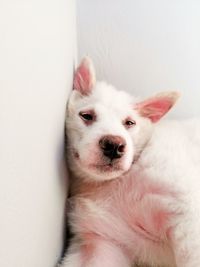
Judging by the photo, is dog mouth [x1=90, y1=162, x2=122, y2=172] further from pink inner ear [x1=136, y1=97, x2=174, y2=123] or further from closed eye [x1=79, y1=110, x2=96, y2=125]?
pink inner ear [x1=136, y1=97, x2=174, y2=123]

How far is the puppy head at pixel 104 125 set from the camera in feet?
3.98

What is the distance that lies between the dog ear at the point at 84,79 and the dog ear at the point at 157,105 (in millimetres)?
168

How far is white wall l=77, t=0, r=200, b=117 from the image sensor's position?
5.42 feet

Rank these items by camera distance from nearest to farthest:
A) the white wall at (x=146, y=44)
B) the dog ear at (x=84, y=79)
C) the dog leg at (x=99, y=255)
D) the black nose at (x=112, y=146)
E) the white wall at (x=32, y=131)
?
the white wall at (x=32, y=131) → the black nose at (x=112, y=146) → the dog leg at (x=99, y=255) → the dog ear at (x=84, y=79) → the white wall at (x=146, y=44)

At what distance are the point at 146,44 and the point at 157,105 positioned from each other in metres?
0.32

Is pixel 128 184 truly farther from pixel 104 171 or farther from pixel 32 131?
pixel 32 131

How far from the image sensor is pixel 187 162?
1.31 metres

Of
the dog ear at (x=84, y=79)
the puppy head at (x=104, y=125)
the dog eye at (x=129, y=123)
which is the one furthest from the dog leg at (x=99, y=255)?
the dog ear at (x=84, y=79)

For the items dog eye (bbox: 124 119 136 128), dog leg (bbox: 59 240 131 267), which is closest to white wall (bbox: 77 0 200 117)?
dog eye (bbox: 124 119 136 128)

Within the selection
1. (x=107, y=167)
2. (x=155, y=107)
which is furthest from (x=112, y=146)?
Answer: (x=155, y=107)

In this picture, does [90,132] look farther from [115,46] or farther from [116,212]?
[115,46]

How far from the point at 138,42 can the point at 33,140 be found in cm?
89

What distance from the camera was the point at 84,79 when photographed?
1.46 meters

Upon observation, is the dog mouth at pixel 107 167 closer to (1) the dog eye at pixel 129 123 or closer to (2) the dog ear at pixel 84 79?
(1) the dog eye at pixel 129 123
